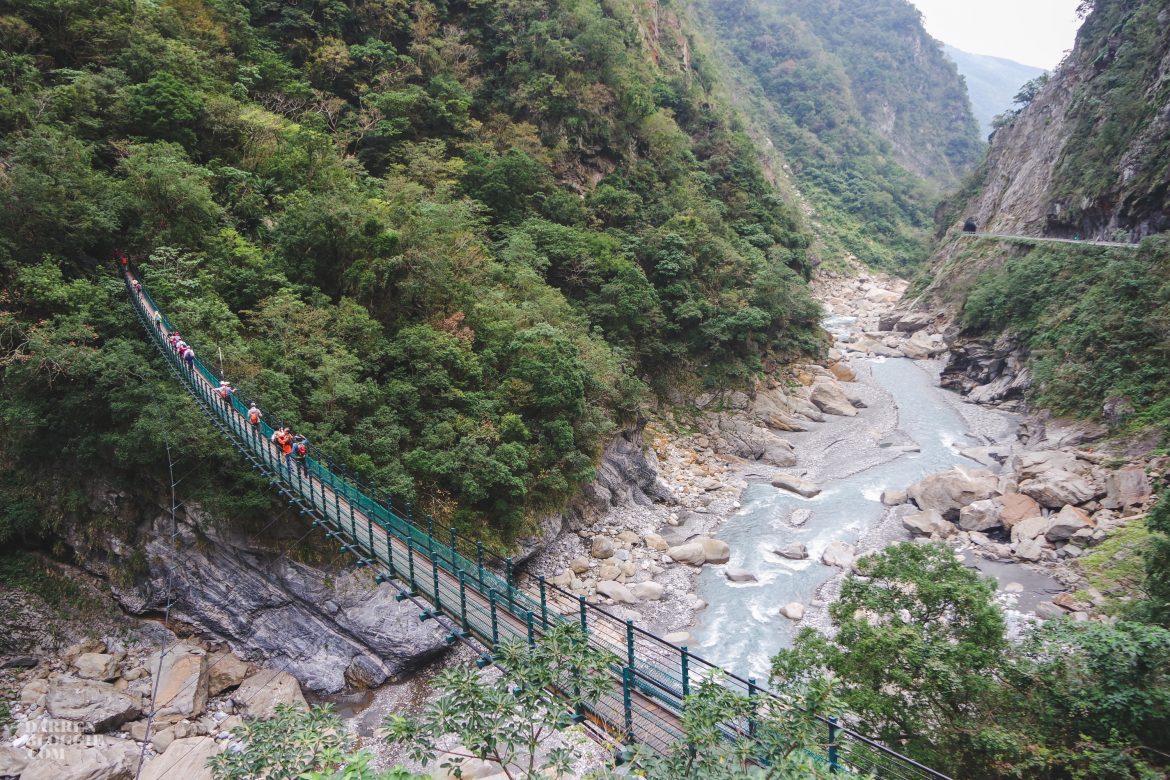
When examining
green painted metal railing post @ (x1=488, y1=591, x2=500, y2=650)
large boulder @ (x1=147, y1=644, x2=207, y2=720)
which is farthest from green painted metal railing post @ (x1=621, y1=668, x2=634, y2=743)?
large boulder @ (x1=147, y1=644, x2=207, y2=720)

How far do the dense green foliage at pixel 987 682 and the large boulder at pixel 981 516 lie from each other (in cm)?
982

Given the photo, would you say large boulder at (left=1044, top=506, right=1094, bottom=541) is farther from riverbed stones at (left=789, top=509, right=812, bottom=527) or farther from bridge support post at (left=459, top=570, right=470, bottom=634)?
bridge support post at (left=459, top=570, right=470, bottom=634)

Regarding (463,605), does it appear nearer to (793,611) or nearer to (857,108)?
(793,611)

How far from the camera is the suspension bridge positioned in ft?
17.4

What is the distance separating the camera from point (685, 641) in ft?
43.4

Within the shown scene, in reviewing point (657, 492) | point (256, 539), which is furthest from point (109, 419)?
point (657, 492)

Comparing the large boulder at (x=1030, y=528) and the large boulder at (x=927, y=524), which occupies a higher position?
the large boulder at (x=1030, y=528)

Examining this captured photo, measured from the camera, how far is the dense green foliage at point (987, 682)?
595 cm

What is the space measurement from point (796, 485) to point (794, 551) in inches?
166

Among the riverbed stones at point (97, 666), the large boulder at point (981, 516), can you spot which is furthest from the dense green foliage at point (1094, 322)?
the riverbed stones at point (97, 666)

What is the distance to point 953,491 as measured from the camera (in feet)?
59.0

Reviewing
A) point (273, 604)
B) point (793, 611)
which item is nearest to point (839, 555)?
point (793, 611)

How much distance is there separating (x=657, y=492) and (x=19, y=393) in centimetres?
1570

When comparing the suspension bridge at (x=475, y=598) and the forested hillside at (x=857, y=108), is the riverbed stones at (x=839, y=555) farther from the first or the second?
the forested hillside at (x=857, y=108)
